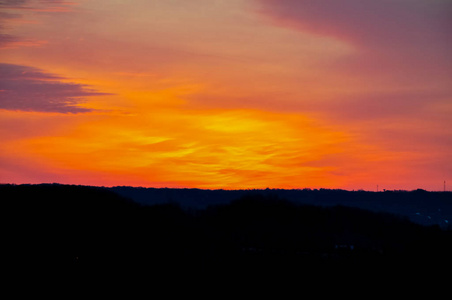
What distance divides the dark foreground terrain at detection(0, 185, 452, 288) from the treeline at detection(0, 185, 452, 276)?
2.7 inches

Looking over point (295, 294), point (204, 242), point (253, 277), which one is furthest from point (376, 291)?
point (204, 242)

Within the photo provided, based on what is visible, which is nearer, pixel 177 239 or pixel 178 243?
pixel 178 243

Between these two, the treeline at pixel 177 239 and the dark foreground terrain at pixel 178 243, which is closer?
the dark foreground terrain at pixel 178 243

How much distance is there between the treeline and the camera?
46.5m

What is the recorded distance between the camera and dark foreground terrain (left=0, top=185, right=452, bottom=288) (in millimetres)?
46000

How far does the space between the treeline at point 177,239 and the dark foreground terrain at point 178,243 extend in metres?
0.07

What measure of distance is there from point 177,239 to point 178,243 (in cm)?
124

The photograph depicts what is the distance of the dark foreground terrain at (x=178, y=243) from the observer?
46000 mm

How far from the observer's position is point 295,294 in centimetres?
4362

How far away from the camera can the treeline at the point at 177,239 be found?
46500mm

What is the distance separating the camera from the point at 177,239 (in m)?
53.9

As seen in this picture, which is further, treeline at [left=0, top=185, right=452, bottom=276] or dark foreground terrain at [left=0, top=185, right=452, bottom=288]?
treeline at [left=0, top=185, right=452, bottom=276]

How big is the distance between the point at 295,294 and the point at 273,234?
78.8 ft

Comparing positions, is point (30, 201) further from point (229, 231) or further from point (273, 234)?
point (273, 234)
